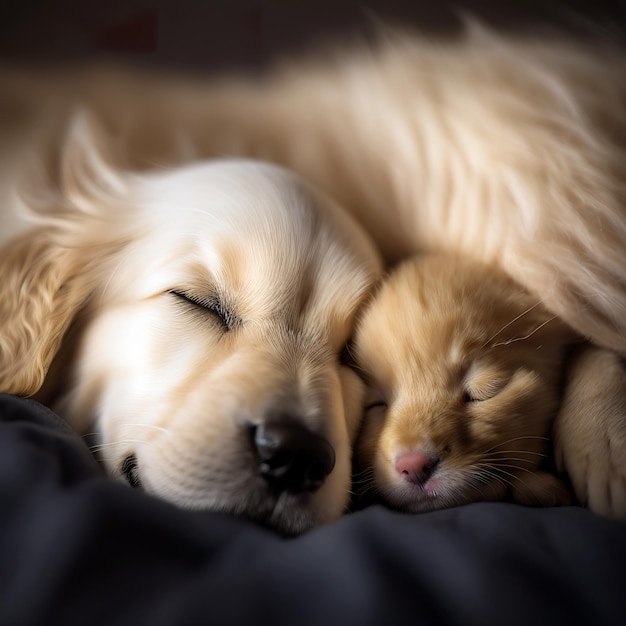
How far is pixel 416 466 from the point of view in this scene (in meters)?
0.73

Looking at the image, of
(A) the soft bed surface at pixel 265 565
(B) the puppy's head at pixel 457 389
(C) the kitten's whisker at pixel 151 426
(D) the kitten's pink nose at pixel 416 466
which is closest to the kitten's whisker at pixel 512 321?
(B) the puppy's head at pixel 457 389

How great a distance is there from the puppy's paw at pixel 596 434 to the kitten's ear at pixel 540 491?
0.7 inches

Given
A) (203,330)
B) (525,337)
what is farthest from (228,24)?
(525,337)

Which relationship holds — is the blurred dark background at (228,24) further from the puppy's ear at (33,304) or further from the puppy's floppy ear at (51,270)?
the puppy's ear at (33,304)

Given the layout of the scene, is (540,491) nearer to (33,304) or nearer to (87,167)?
(33,304)

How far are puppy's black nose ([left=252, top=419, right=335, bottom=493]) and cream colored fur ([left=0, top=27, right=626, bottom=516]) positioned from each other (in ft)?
1.36

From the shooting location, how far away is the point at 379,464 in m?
0.77

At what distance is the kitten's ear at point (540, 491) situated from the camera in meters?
0.71

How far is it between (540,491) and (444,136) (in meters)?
0.63

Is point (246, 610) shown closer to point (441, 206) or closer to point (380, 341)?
point (380, 341)

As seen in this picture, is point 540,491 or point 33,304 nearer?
point 540,491

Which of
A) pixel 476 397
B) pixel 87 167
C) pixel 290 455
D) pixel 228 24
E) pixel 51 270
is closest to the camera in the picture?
pixel 290 455

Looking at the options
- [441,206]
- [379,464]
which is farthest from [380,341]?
[441,206]

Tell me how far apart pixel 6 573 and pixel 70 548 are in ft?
0.15
